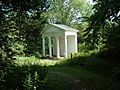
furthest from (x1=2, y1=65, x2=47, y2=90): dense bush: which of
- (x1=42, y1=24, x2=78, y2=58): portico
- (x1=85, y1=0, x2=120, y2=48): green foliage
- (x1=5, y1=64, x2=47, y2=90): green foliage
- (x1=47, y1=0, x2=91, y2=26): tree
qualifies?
(x1=47, y1=0, x2=91, y2=26): tree

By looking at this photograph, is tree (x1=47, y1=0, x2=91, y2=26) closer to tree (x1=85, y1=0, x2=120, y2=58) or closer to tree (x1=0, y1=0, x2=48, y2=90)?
tree (x1=85, y1=0, x2=120, y2=58)

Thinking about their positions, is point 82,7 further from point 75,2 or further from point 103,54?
point 103,54

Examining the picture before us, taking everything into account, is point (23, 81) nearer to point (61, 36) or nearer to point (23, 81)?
point (23, 81)

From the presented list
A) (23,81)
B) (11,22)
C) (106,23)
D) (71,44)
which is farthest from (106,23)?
(71,44)

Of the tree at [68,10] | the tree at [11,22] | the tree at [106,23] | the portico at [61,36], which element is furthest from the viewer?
the tree at [68,10]

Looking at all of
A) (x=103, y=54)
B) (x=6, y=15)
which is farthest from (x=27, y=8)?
(x=103, y=54)

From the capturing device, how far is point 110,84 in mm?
13109

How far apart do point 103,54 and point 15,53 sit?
1568 centimetres

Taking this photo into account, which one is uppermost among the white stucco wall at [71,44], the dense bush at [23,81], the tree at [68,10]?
the tree at [68,10]

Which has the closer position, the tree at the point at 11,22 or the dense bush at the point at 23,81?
the tree at the point at 11,22

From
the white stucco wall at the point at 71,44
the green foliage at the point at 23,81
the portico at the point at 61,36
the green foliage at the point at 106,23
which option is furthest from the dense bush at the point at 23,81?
the white stucco wall at the point at 71,44

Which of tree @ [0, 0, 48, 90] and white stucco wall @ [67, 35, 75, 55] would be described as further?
white stucco wall @ [67, 35, 75, 55]

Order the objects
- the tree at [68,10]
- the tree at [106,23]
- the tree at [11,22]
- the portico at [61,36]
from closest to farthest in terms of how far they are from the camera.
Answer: the tree at [11,22]
the tree at [106,23]
the portico at [61,36]
the tree at [68,10]

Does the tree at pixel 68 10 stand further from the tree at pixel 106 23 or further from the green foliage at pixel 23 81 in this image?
the green foliage at pixel 23 81
